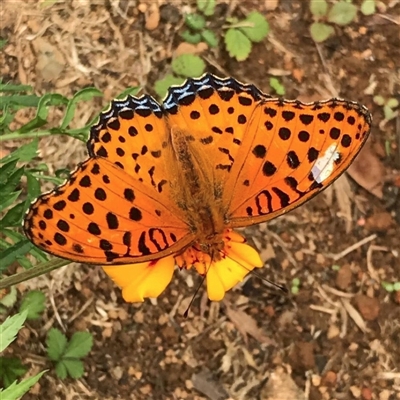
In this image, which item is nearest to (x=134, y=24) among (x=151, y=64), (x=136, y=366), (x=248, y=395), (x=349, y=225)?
(x=151, y=64)

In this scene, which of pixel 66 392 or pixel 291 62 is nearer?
pixel 66 392

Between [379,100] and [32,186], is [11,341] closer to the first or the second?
[32,186]

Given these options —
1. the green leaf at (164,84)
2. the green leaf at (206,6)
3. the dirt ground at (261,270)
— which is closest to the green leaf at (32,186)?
the dirt ground at (261,270)

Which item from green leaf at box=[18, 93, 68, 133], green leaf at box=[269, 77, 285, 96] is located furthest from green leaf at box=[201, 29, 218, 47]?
green leaf at box=[18, 93, 68, 133]

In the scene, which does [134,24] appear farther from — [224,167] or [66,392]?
[66,392]

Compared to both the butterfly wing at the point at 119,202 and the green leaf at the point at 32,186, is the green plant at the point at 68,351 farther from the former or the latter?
the butterfly wing at the point at 119,202

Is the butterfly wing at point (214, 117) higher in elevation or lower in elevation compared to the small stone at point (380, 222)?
higher

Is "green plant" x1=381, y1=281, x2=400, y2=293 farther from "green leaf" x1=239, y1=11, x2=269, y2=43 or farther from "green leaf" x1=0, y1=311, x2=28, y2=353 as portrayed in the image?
"green leaf" x1=0, y1=311, x2=28, y2=353
